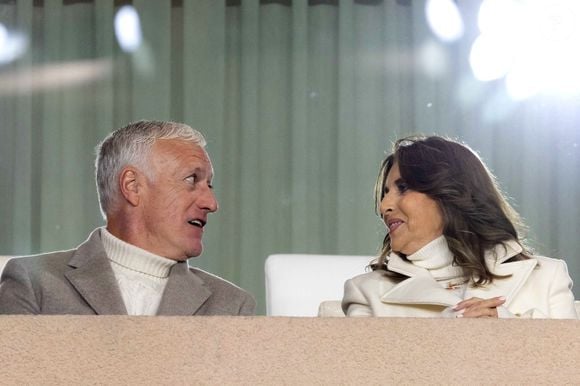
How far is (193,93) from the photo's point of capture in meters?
3.97

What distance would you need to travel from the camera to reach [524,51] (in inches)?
159

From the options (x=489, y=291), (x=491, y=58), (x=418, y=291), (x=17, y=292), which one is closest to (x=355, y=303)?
(x=418, y=291)

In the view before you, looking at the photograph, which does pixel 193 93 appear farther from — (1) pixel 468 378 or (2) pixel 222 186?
(1) pixel 468 378

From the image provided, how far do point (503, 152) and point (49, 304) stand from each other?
2354 millimetres

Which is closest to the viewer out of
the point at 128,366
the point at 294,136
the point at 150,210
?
the point at 128,366

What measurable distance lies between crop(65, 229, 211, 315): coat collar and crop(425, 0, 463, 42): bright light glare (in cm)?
214

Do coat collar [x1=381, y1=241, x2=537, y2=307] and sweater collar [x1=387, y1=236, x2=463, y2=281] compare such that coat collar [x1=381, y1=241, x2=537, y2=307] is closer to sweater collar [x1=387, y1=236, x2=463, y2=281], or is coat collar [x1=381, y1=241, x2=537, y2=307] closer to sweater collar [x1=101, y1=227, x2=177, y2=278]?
sweater collar [x1=387, y1=236, x2=463, y2=281]

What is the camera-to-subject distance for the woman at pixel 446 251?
205cm

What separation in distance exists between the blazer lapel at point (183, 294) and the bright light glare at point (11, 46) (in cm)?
210

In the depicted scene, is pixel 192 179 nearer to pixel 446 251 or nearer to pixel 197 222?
pixel 197 222

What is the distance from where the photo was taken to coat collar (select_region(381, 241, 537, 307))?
6.56 ft

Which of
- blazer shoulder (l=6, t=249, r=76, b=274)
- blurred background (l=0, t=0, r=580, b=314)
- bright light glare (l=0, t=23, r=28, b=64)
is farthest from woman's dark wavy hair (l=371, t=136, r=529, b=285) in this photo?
bright light glare (l=0, t=23, r=28, b=64)

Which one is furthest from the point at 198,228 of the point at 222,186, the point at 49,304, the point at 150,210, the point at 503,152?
the point at 503,152

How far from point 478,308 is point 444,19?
239cm
